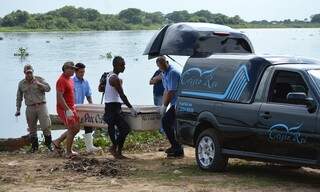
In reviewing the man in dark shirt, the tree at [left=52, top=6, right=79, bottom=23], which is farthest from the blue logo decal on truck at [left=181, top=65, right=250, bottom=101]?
the tree at [left=52, top=6, right=79, bottom=23]

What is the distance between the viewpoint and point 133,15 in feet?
465

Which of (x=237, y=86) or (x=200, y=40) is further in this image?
(x=200, y=40)

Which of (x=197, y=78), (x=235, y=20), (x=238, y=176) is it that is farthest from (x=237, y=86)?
(x=235, y=20)

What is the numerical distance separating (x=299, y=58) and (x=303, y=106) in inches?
49.1

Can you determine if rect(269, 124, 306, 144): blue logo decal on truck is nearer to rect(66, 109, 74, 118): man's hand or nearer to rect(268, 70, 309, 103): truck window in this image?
rect(268, 70, 309, 103): truck window

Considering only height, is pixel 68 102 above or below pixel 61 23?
above

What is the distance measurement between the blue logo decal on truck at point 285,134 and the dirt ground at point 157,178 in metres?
0.62

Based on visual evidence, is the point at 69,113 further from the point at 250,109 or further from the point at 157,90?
the point at 250,109

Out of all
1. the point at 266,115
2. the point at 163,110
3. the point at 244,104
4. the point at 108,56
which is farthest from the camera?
the point at 108,56

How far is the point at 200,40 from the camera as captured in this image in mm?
11852

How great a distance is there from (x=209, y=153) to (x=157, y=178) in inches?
37.7

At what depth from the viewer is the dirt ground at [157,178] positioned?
9.49 metres

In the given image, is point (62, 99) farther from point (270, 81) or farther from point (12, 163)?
point (270, 81)

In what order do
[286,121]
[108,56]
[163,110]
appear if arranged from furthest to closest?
[108,56]
[163,110]
[286,121]
